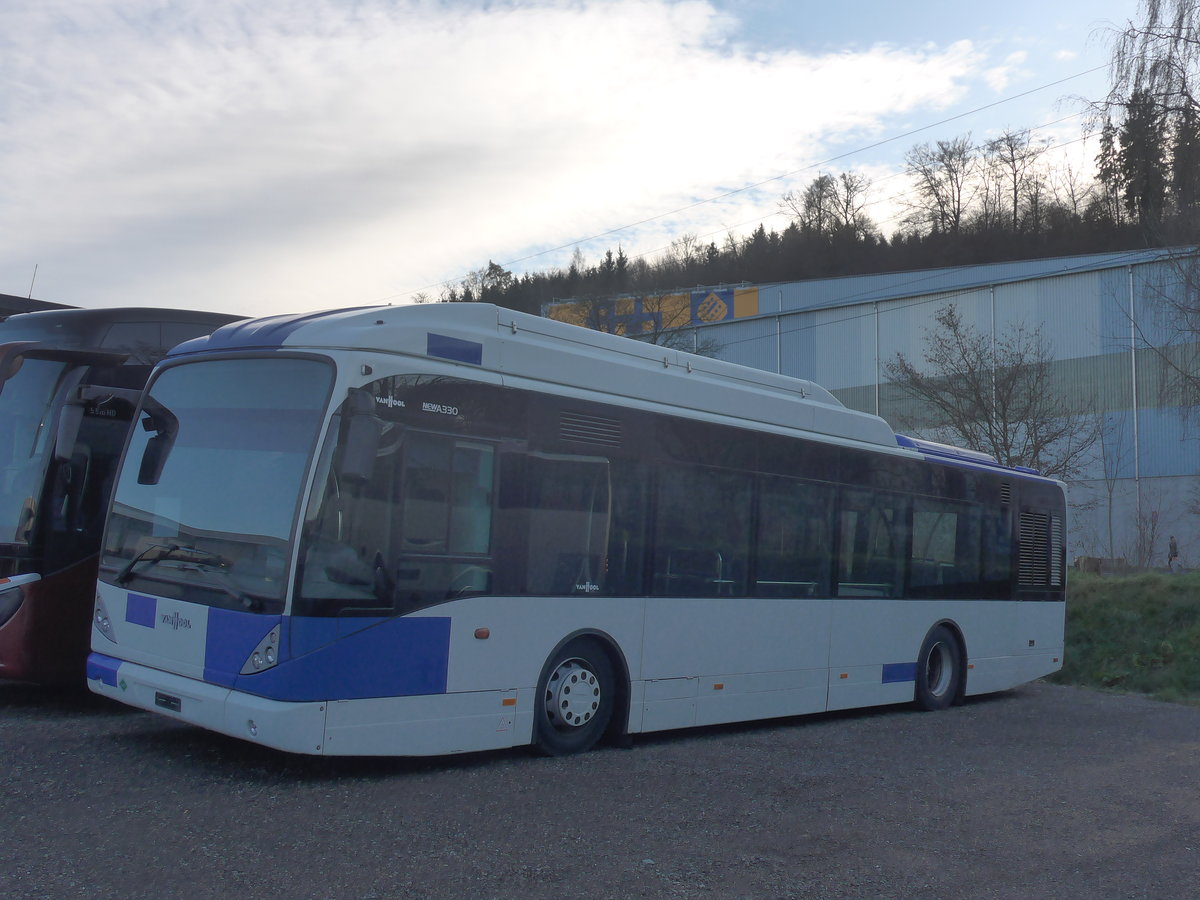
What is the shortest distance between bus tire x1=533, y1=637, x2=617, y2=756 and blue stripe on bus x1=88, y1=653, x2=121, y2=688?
8.97ft

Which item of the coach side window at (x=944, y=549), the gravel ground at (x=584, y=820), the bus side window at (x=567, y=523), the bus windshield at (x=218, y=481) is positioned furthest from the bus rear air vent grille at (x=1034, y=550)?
the bus windshield at (x=218, y=481)

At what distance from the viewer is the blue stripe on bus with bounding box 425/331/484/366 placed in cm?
740

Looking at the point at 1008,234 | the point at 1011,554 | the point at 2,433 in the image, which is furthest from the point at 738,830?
the point at 1008,234

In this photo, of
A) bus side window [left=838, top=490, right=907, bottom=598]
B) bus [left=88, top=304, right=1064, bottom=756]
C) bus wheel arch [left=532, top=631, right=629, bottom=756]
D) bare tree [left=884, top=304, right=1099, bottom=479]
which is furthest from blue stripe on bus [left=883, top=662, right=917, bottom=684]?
bare tree [left=884, top=304, right=1099, bottom=479]

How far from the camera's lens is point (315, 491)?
6.61 meters

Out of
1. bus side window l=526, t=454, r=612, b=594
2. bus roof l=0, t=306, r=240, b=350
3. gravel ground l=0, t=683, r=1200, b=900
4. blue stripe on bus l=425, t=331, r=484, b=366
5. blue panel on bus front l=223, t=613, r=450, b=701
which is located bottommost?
gravel ground l=0, t=683, r=1200, b=900

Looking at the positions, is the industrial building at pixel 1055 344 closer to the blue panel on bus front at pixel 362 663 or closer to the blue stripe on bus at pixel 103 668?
the blue panel on bus front at pixel 362 663

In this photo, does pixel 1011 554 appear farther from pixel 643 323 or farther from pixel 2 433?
pixel 643 323

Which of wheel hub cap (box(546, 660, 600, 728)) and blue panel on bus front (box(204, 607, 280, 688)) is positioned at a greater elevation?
blue panel on bus front (box(204, 607, 280, 688))

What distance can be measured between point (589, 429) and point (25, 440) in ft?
14.7

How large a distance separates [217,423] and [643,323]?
131 feet

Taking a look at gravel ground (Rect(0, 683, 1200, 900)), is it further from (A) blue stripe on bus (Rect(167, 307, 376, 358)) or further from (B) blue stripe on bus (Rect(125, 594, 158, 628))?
(A) blue stripe on bus (Rect(167, 307, 376, 358))

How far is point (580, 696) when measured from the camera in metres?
8.22

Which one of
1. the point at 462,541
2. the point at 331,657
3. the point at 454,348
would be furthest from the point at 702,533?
the point at 331,657
